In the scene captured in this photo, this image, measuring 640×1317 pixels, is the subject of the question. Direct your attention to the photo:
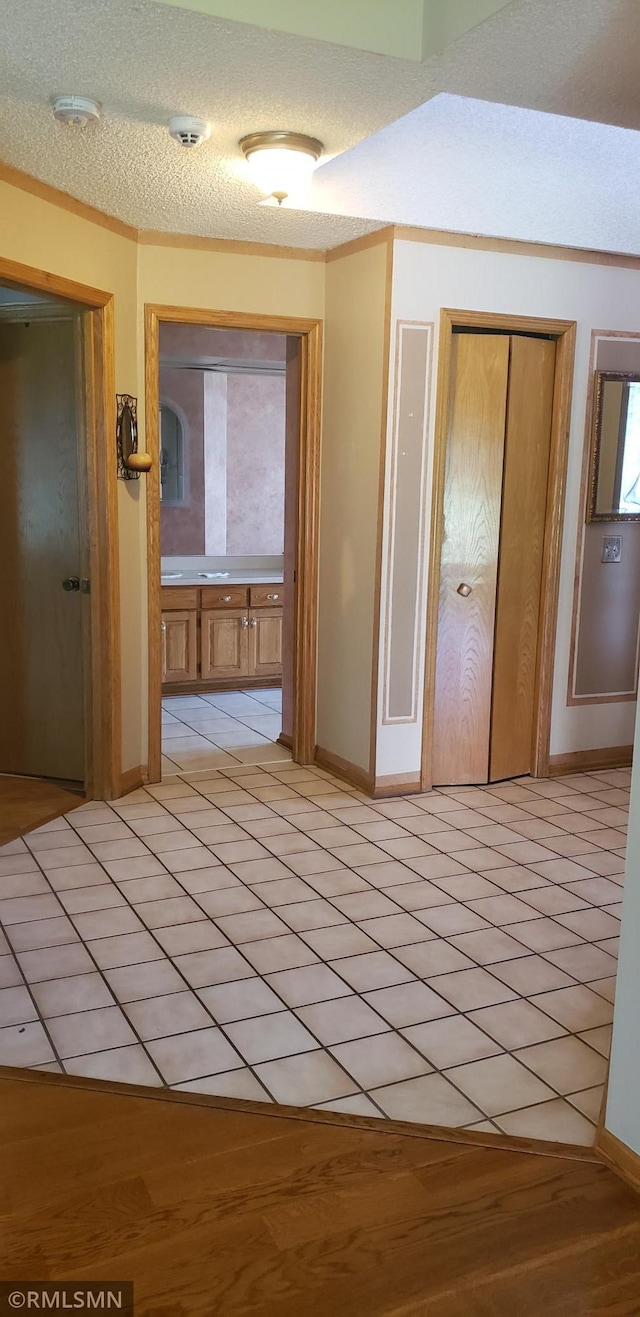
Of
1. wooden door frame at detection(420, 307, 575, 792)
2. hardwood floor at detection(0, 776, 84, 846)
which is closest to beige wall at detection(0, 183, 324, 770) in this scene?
hardwood floor at detection(0, 776, 84, 846)

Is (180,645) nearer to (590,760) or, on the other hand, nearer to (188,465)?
(188,465)

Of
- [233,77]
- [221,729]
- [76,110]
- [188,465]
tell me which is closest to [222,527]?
[188,465]

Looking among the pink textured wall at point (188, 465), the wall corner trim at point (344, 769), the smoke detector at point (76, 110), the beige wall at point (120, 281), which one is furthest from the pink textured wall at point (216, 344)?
the smoke detector at point (76, 110)

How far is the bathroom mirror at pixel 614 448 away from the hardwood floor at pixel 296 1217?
10.9 ft

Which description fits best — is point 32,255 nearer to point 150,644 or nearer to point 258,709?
point 150,644

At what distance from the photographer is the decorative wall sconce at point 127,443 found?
4262 millimetres

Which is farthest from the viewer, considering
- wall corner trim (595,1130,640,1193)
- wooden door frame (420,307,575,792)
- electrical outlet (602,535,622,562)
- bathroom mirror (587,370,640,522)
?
electrical outlet (602,535,622,562)

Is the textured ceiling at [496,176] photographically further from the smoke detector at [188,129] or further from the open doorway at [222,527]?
the open doorway at [222,527]

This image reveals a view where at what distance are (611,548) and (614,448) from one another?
1.56 ft

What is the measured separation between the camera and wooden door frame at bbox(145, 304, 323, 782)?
14.6 ft

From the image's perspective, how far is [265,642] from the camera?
6.64 m

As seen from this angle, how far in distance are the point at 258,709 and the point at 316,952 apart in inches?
127

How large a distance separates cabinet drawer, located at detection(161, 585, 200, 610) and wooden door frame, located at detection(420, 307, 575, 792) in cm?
213

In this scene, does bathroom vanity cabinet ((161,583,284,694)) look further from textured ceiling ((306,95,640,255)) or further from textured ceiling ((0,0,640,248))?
Result: textured ceiling ((0,0,640,248))
